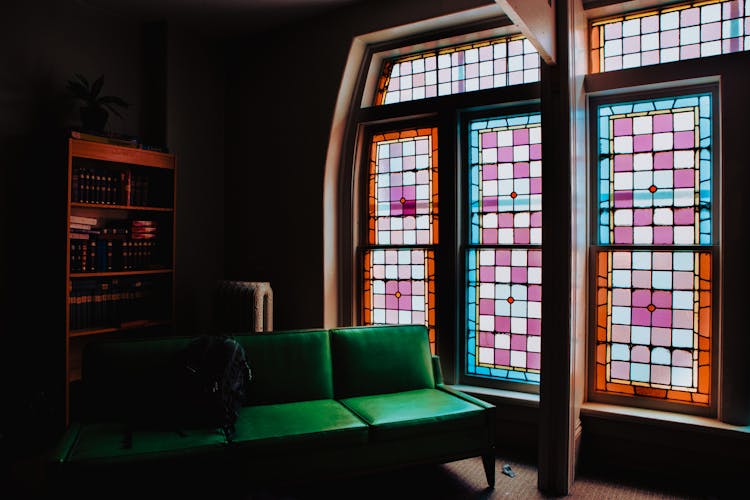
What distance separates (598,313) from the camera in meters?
3.41

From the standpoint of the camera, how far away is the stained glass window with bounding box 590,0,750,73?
309 cm

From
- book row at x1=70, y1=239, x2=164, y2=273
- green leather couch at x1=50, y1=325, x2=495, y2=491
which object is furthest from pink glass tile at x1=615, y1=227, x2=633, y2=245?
book row at x1=70, y1=239, x2=164, y2=273

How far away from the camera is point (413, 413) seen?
9.59 feet

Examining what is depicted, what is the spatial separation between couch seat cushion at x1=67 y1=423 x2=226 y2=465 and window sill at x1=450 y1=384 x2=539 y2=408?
183cm

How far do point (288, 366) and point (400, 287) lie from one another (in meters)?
1.23

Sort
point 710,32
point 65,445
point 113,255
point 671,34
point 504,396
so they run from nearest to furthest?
1. point 65,445
2. point 710,32
3. point 671,34
4. point 504,396
5. point 113,255

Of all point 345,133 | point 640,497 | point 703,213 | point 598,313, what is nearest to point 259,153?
point 345,133

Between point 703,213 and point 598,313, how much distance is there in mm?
854

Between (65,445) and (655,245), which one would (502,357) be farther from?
(65,445)

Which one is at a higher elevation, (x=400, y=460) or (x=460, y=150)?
(x=460, y=150)

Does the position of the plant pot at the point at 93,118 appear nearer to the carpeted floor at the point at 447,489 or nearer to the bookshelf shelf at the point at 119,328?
the bookshelf shelf at the point at 119,328

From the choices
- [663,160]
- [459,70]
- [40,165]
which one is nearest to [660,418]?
[663,160]

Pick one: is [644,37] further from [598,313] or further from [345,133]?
[345,133]

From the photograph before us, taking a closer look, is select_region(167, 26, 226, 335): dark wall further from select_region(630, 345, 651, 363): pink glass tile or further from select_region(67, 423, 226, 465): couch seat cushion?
select_region(630, 345, 651, 363): pink glass tile
